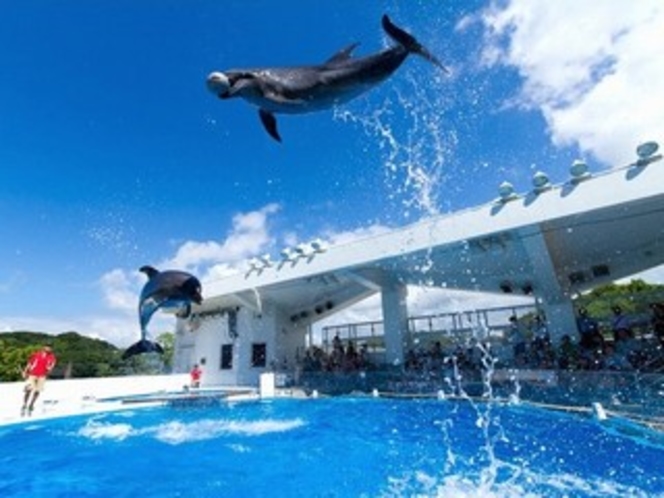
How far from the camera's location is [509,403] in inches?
424

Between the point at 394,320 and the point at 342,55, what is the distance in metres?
13.0

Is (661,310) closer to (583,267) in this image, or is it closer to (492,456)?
(583,267)

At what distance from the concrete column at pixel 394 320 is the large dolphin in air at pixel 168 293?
9.65m

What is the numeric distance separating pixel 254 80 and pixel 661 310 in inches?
424

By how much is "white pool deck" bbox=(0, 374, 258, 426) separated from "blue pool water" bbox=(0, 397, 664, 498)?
2.53 feet

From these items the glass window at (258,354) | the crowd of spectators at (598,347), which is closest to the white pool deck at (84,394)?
the glass window at (258,354)

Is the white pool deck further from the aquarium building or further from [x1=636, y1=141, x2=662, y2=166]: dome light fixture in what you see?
[x1=636, y1=141, x2=662, y2=166]: dome light fixture

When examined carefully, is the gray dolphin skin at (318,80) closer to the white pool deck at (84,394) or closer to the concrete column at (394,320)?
the white pool deck at (84,394)

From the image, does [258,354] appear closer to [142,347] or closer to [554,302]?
[554,302]

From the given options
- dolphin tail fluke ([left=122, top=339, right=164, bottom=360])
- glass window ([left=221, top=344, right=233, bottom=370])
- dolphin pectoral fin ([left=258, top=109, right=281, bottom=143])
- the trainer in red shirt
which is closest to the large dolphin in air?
dolphin tail fluke ([left=122, top=339, right=164, bottom=360])

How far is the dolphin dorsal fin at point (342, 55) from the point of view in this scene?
3.62 m

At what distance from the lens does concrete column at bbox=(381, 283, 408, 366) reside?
51.2 feet

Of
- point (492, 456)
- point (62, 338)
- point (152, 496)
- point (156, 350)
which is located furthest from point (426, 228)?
point (62, 338)

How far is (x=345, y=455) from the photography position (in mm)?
7488
